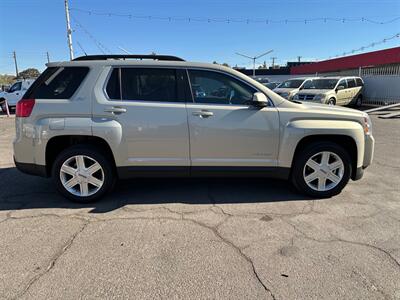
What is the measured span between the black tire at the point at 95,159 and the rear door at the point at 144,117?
19 cm

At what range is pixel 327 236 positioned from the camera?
129 inches

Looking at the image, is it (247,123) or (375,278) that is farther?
(247,123)

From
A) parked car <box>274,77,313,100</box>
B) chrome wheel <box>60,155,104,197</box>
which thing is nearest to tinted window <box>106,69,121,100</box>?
chrome wheel <box>60,155,104,197</box>

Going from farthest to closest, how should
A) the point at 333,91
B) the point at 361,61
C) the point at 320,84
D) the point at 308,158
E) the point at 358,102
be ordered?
the point at 361,61
the point at 358,102
the point at 320,84
the point at 333,91
the point at 308,158

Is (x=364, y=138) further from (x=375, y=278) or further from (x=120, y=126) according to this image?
(x=120, y=126)

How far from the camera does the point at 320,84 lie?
17.2 metres

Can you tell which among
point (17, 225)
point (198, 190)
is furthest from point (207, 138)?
point (17, 225)

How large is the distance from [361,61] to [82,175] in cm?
2956

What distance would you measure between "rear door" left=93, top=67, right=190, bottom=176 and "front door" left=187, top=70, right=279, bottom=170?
168 mm

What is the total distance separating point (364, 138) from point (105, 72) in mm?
3588

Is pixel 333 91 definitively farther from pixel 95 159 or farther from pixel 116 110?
pixel 95 159

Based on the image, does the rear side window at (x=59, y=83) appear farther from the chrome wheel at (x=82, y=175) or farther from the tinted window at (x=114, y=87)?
the chrome wheel at (x=82, y=175)

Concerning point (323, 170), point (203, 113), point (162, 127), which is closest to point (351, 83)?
point (323, 170)

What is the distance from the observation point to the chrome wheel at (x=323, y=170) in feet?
13.8
